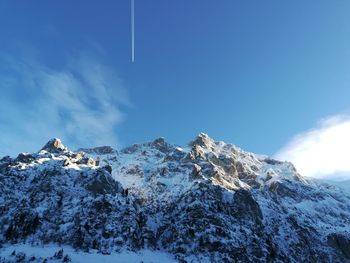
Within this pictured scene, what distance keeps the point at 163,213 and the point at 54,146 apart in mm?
59964

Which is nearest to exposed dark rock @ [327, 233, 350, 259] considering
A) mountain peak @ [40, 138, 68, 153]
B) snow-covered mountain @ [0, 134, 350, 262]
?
snow-covered mountain @ [0, 134, 350, 262]

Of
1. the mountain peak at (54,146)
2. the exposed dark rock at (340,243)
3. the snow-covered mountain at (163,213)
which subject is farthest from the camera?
the mountain peak at (54,146)

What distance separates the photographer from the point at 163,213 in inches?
5502

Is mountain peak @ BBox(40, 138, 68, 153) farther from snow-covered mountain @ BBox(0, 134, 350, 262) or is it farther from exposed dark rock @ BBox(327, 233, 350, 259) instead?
exposed dark rock @ BBox(327, 233, 350, 259)

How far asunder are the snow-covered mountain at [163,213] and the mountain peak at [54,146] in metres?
0.40

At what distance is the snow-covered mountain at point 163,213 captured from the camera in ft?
380

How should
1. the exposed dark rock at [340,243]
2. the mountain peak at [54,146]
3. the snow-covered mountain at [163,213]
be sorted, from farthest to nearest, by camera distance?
1. the mountain peak at [54,146]
2. the exposed dark rock at [340,243]
3. the snow-covered mountain at [163,213]

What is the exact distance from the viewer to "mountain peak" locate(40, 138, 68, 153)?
167625mm

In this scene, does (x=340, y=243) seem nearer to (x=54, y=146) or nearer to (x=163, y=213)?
(x=163, y=213)

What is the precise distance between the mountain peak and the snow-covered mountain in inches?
15.8

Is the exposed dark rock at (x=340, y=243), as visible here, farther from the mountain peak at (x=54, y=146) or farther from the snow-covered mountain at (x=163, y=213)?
the mountain peak at (x=54, y=146)

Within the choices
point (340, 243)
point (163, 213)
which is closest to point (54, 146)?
point (163, 213)

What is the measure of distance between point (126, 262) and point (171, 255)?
17.1 m

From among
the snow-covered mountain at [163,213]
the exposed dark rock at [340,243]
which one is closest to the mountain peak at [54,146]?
the snow-covered mountain at [163,213]
